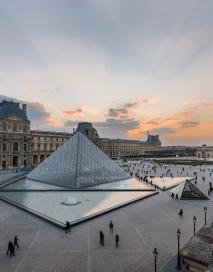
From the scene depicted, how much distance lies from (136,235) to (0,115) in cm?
5594

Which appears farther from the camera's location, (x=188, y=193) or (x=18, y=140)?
(x=18, y=140)

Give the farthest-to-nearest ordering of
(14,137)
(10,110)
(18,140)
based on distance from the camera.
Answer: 1. (18,140)
2. (14,137)
3. (10,110)

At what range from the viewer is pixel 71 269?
12164mm

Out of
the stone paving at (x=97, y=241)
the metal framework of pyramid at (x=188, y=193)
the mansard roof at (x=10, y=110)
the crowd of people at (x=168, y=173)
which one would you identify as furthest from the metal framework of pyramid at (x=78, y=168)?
the mansard roof at (x=10, y=110)

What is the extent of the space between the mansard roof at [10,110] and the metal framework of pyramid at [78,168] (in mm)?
29081

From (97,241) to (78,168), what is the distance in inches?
778

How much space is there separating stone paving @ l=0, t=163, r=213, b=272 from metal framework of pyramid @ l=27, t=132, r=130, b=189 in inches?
448

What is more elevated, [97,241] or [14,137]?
[14,137]

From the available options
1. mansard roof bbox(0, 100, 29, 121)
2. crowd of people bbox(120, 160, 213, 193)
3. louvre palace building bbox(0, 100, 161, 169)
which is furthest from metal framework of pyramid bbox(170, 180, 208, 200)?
mansard roof bbox(0, 100, 29, 121)

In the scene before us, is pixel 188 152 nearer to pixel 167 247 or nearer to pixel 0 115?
pixel 0 115

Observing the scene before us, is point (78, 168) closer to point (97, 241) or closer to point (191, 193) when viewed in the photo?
point (191, 193)

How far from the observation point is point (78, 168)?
35062mm

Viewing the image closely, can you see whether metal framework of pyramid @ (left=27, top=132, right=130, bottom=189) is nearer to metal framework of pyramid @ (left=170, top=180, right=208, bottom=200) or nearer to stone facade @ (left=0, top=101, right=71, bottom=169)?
metal framework of pyramid @ (left=170, top=180, right=208, bottom=200)

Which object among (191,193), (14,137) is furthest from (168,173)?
(14,137)
